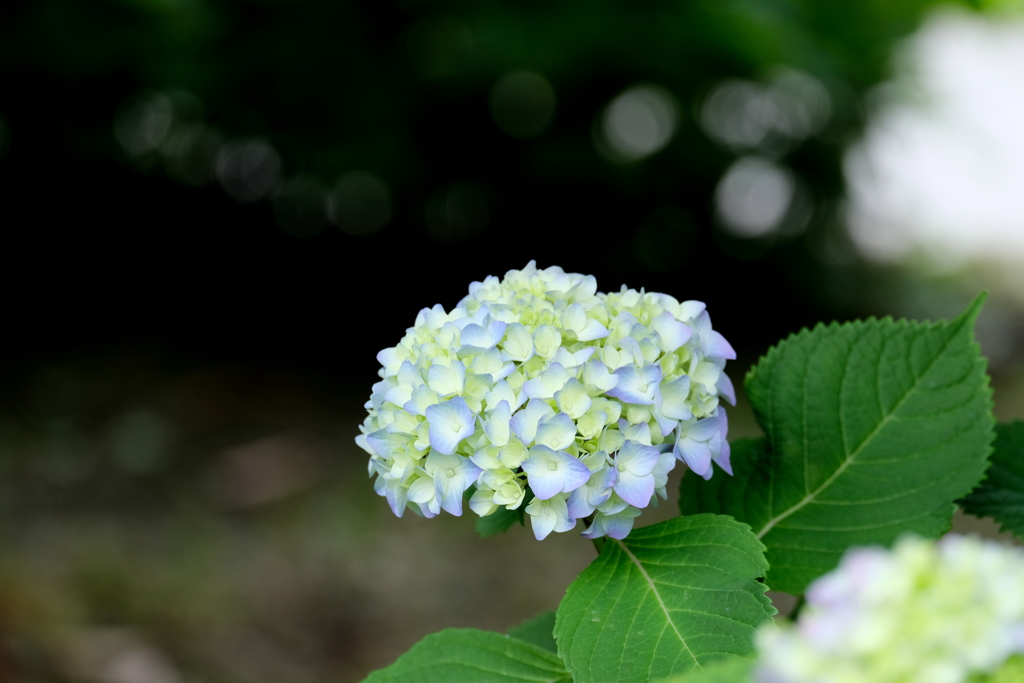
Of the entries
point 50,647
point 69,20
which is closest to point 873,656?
point 50,647

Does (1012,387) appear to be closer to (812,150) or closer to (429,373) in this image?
(812,150)

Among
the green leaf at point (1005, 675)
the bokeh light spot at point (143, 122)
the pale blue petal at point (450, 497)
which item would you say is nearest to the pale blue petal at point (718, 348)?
the pale blue petal at point (450, 497)

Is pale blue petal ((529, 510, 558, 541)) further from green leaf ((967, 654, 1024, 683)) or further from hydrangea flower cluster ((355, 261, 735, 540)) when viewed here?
green leaf ((967, 654, 1024, 683))

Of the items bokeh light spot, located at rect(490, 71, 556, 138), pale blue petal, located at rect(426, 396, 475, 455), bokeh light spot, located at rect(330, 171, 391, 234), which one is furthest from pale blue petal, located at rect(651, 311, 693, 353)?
bokeh light spot, located at rect(330, 171, 391, 234)

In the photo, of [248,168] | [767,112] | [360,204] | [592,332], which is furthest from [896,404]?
[248,168]

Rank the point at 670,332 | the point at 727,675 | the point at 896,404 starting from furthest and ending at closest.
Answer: the point at 896,404 < the point at 670,332 < the point at 727,675

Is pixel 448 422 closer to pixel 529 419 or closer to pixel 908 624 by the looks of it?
pixel 529 419

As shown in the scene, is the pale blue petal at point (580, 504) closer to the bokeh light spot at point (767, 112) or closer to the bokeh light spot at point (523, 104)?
the bokeh light spot at point (523, 104)
